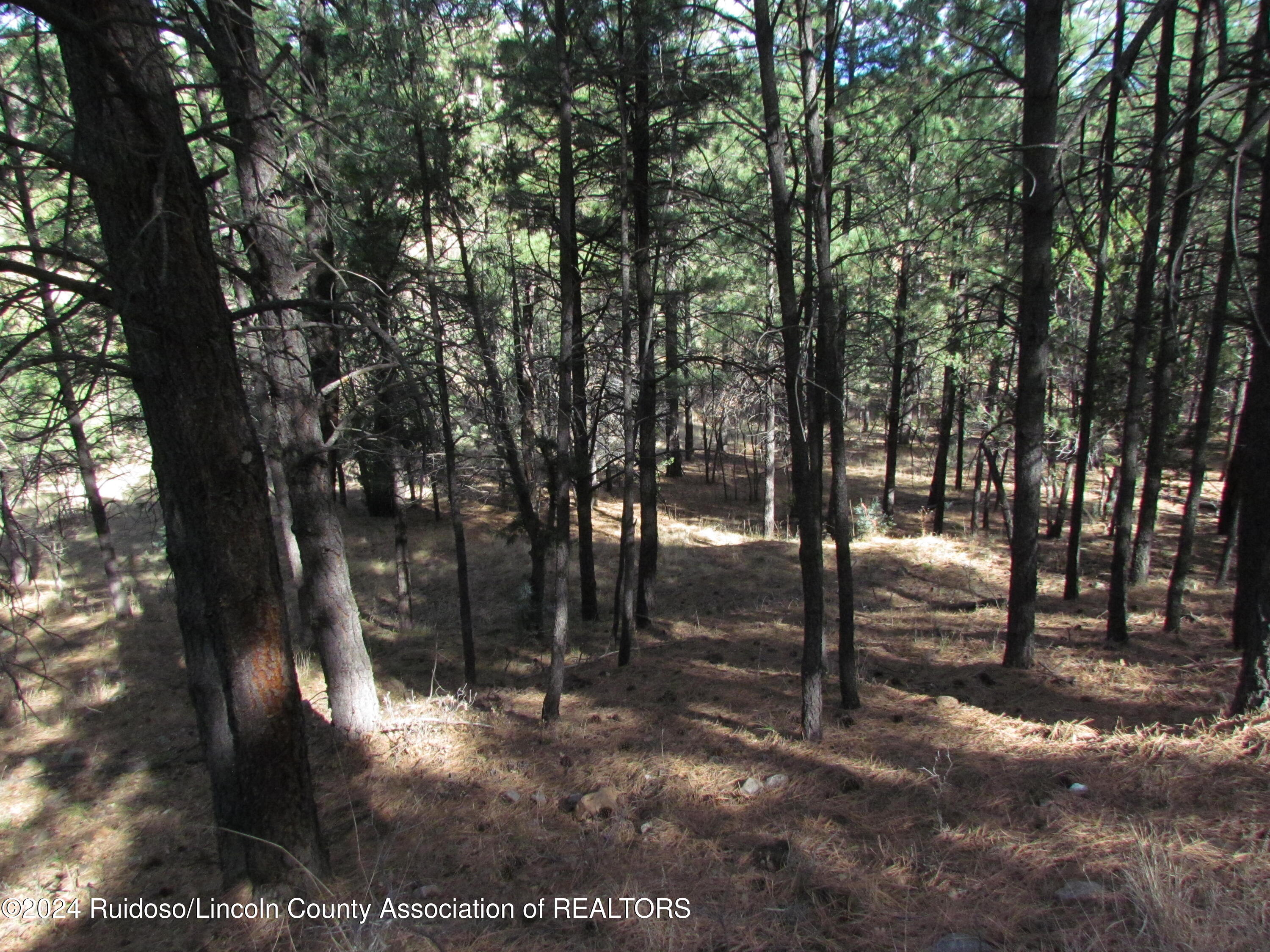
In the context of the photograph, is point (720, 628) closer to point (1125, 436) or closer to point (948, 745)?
point (948, 745)

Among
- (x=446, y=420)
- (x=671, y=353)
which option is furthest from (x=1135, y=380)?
(x=446, y=420)

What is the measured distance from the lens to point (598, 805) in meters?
5.28

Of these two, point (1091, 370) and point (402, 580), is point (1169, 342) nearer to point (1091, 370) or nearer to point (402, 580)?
point (1091, 370)

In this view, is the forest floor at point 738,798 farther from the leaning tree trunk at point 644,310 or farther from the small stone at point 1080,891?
the leaning tree trunk at point 644,310

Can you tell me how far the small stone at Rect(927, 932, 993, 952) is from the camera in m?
3.01

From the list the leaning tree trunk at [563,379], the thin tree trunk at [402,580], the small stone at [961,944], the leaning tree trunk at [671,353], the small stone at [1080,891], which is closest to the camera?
the small stone at [961,944]

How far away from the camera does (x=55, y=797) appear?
26.2ft

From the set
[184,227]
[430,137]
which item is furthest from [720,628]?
[184,227]

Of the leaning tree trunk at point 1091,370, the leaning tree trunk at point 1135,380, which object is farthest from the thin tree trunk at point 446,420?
the leaning tree trunk at point 1135,380

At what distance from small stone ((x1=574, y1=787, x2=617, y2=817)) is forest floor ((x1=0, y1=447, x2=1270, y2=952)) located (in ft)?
0.44

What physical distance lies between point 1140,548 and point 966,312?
19.5ft

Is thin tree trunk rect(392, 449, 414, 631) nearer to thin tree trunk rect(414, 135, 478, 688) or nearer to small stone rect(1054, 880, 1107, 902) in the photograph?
thin tree trunk rect(414, 135, 478, 688)

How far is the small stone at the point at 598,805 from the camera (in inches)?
205

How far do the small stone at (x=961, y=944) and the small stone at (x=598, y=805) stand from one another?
2.65m
